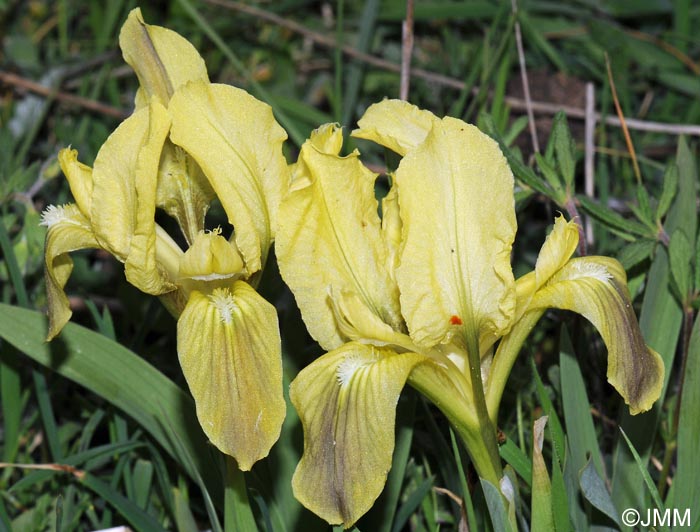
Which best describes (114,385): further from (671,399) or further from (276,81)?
(276,81)

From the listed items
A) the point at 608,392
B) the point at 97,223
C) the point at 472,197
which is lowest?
the point at 608,392

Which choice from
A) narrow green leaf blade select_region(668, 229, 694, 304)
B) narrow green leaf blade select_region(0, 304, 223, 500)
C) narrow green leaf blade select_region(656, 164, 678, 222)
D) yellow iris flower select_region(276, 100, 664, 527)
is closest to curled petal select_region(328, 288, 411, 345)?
yellow iris flower select_region(276, 100, 664, 527)

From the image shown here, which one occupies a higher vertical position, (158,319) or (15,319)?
(15,319)

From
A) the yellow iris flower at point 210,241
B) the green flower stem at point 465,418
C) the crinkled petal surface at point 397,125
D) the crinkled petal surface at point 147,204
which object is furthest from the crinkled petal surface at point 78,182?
the green flower stem at point 465,418

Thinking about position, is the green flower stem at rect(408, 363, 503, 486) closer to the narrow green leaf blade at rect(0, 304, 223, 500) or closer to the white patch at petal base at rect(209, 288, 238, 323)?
the white patch at petal base at rect(209, 288, 238, 323)

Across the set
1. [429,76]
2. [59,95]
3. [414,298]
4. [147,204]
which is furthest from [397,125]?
[59,95]

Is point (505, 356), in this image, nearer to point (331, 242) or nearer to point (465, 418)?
point (465, 418)

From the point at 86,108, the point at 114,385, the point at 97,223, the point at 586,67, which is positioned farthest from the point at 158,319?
the point at 586,67

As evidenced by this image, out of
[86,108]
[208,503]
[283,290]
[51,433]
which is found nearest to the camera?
[208,503]

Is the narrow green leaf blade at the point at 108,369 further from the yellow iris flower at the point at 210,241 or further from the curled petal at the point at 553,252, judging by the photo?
the curled petal at the point at 553,252
